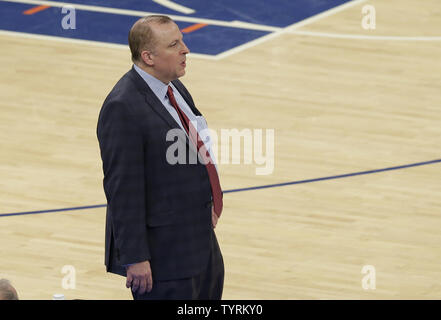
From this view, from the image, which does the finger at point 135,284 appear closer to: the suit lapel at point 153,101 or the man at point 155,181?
the man at point 155,181

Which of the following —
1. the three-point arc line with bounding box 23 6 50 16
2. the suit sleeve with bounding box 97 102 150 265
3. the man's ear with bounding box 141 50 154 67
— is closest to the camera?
the suit sleeve with bounding box 97 102 150 265

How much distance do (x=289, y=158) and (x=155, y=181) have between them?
16.4 feet

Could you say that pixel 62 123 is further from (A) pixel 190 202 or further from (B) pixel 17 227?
(A) pixel 190 202

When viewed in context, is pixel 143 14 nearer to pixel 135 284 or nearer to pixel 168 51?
pixel 168 51

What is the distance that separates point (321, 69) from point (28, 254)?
4794 mm

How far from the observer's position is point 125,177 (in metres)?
5.41

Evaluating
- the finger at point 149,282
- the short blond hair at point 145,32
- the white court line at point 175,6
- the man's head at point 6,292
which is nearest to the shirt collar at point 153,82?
the short blond hair at point 145,32

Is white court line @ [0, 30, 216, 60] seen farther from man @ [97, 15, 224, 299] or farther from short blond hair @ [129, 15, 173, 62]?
short blond hair @ [129, 15, 173, 62]

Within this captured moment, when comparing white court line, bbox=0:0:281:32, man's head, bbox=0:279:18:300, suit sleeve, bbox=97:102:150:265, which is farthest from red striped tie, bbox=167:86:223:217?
white court line, bbox=0:0:281:32

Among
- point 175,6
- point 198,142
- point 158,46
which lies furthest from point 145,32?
point 175,6

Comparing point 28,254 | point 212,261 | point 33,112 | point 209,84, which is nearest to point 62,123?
point 33,112

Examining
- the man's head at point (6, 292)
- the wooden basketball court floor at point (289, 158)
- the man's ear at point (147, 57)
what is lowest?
the wooden basketball court floor at point (289, 158)

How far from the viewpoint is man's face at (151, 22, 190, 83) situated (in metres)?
5.48

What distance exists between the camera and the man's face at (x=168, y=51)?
5480mm
